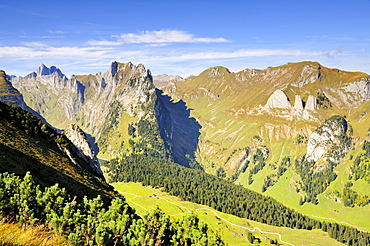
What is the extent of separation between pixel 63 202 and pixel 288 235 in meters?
187

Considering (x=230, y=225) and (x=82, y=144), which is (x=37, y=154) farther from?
(x=230, y=225)

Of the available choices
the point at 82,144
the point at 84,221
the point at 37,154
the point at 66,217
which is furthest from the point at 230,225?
the point at 66,217

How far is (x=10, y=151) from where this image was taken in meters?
70.2

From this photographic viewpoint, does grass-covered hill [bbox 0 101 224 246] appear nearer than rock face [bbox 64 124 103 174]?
Yes

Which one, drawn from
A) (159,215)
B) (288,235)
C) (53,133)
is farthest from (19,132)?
(288,235)

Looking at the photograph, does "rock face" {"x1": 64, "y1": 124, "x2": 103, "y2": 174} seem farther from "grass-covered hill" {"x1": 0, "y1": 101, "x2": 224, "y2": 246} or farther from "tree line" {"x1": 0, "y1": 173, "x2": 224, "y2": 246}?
"tree line" {"x1": 0, "y1": 173, "x2": 224, "y2": 246}

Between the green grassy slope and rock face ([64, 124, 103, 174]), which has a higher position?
rock face ([64, 124, 103, 174])

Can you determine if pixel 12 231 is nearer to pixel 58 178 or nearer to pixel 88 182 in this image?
pixel 58 178

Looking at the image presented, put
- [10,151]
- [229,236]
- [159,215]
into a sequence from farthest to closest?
[229,236] → [10,151] → [159,215]

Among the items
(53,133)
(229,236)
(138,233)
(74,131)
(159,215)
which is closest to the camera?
(138,233)

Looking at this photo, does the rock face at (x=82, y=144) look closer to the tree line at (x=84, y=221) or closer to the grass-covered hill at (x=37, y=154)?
the grass-covered hill at (x=37, y=154)

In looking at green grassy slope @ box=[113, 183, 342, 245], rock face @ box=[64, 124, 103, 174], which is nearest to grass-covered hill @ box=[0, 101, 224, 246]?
rock face @ box=[64, 124, 103, 174]

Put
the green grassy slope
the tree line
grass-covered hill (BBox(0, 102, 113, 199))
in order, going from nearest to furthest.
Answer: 1. the tree line
2. grass-covered hill (BBox(0, 102, 113, 199))
3. the green grassy slope

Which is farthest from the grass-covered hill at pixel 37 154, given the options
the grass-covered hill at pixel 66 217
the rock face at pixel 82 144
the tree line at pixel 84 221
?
the tree line at pixel 84 221
